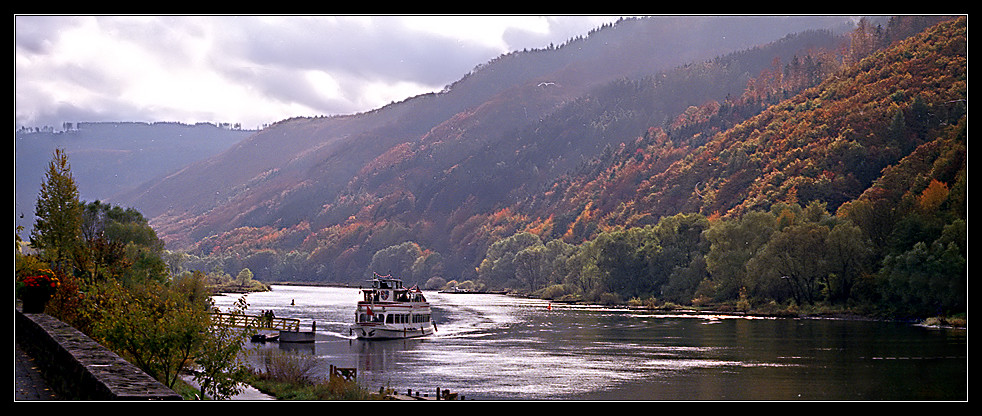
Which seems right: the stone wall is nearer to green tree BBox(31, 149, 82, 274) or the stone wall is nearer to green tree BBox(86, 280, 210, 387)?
green tree BBox(86, 280, 210, 387)

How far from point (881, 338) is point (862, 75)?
130 meters

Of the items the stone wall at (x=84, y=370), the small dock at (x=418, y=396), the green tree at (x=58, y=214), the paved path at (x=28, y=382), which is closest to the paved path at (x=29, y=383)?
the paved path at (x=28, y=382)

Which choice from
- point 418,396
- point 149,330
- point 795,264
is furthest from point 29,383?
point 795,264

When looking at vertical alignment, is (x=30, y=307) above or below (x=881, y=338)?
above

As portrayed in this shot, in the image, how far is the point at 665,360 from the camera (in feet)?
205

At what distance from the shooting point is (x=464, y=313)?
124938mm

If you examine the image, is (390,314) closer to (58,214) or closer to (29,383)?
(58,214)

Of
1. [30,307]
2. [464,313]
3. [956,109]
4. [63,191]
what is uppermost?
[956,109]

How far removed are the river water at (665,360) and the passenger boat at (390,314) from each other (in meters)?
2.13

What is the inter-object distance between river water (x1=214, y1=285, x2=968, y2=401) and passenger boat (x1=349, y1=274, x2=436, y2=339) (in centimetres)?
213

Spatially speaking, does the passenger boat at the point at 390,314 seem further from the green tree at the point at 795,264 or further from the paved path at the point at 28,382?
the paved path at the point at 28,382

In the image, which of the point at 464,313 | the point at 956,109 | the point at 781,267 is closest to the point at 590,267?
Answer: the point at 464,313

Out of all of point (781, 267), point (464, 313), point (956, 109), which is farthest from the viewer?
point (956, 109)

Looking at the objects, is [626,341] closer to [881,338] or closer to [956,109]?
[881,338]
